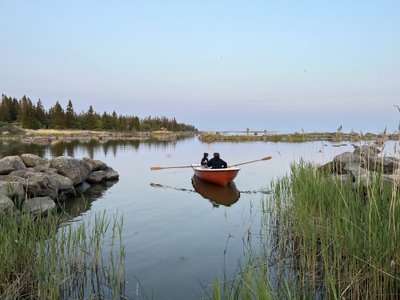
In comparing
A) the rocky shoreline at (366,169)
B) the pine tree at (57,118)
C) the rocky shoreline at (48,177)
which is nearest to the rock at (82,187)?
the rocky shoreline at (48,177)

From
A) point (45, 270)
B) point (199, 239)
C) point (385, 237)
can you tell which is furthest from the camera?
point (199, 239)

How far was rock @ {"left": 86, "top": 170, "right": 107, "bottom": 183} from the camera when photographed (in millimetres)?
20500

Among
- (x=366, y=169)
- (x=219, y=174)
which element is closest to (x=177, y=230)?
(x=366, y=169)

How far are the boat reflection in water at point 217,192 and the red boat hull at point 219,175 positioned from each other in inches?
16.6

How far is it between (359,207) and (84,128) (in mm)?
105219

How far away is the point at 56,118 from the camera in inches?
3644

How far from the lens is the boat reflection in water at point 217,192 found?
52.5 feet

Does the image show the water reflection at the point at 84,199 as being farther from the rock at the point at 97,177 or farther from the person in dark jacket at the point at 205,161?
the person in dark jacket at the point at 205,161

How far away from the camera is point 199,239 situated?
1018 cm

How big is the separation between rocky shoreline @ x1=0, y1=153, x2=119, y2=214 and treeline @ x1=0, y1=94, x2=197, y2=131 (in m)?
73.1

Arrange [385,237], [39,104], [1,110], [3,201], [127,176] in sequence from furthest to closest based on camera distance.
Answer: [39,104] < [1,110] < [127,176] < [3,201] < [385,237]

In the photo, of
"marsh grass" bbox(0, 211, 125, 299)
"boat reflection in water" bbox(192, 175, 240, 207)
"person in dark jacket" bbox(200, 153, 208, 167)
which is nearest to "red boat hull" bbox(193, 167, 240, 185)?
"boat reflection in water" bbox(192, 175, 240, 207)

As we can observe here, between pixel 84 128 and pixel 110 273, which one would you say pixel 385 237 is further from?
pixel 84 128

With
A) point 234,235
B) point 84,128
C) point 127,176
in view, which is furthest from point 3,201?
point 84,128
